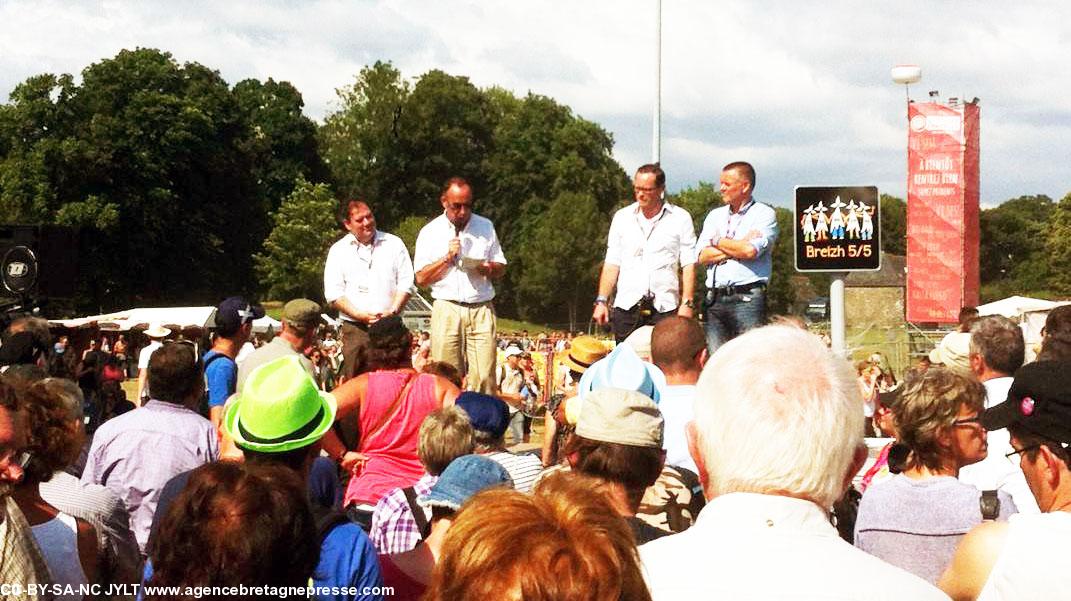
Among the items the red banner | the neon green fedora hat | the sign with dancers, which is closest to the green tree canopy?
the red banner

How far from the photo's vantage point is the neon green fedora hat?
4.06 meters

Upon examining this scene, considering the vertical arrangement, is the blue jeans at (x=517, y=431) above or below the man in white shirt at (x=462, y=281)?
below

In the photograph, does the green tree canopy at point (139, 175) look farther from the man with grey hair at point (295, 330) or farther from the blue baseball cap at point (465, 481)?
the blue baseball cap at point (465, 481)

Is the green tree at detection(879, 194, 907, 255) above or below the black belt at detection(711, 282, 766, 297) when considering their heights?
above

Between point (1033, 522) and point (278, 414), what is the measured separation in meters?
2.28

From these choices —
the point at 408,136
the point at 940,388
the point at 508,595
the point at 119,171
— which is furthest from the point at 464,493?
the point at 408,136

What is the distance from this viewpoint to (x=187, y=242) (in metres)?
60.0

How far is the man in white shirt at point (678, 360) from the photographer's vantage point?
18.1ft

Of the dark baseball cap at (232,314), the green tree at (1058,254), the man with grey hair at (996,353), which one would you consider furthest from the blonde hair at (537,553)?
the green tree at (1058,254)

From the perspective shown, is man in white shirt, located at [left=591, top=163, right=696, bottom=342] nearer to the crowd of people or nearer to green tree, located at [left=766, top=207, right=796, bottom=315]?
the crowd of people

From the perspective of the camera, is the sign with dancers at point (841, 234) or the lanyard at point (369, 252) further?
the sign with dancers at point (841, 234)

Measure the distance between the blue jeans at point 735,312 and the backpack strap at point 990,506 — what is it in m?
4.71

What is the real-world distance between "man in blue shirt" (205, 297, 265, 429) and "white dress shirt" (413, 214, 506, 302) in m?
1.64

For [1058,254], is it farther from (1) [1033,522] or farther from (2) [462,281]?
(1) [1033,522]
